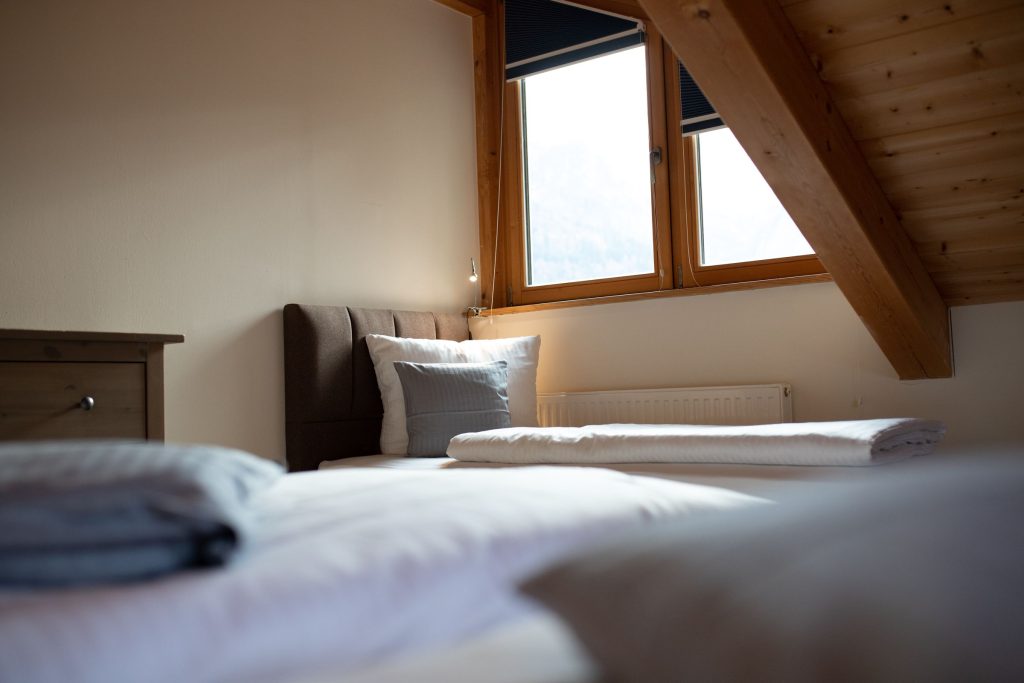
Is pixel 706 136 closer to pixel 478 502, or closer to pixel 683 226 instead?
pixel 683 226

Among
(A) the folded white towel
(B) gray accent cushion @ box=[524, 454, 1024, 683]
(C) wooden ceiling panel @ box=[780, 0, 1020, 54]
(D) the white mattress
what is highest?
(C) wooden ceiling panel @ box=[780, 0, 1020, 54]

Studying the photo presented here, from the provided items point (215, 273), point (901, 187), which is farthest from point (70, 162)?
point (901, 187)

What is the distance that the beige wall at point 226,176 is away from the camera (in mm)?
2562

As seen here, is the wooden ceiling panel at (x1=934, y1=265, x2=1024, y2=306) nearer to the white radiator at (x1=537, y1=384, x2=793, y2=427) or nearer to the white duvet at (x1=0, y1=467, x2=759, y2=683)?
the white radiator at (x1=537, y1=384, x2=793, y2=427)

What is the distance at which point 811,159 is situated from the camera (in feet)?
7.20

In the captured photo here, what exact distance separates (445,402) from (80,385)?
3.85 feet

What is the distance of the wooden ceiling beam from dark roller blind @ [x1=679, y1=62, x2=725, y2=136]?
1000 millimetres

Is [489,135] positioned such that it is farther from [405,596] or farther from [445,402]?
[405,596]

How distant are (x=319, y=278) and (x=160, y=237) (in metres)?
0.64

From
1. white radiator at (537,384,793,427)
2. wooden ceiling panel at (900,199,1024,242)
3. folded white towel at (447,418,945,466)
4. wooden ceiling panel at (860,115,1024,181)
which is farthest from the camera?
white radiator at (537,384,793,427)

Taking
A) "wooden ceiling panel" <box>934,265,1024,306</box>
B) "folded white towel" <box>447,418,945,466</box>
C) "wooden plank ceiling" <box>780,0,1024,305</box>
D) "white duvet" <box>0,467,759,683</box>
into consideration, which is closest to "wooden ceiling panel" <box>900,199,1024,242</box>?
"wooden plank ceiling" <box>780,0,1024,305</box>

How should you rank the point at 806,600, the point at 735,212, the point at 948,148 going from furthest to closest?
the point at 735,212 < the point at 948,148 < the point at 806,600

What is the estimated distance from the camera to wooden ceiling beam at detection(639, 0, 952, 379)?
6.60 feet

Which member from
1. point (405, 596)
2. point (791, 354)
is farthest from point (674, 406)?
point (405, 596)
